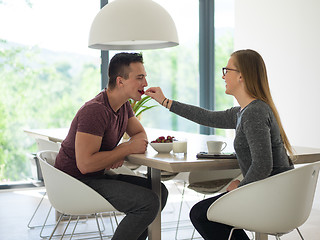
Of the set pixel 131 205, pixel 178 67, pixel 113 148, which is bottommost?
pixel 131 205

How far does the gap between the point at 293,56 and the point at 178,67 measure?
211cm

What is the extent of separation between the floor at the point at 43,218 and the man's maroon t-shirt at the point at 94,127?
1233 millimetres

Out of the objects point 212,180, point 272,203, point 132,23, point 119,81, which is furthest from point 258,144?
point 132,23

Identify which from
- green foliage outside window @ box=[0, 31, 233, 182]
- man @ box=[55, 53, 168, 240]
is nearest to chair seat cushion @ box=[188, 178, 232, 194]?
man @ box=[55, 53, 168, 240]

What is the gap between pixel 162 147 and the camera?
2.47m

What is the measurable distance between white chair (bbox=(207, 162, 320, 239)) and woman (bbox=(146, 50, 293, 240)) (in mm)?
79

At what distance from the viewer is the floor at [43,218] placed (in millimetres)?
3703

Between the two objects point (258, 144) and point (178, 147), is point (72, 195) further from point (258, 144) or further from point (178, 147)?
point (258, 144)

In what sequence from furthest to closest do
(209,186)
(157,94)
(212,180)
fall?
(212,180)
(209,186)
(157,94)

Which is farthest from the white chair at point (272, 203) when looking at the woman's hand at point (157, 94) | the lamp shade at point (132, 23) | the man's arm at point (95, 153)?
the lamp shade at point (132, 23)

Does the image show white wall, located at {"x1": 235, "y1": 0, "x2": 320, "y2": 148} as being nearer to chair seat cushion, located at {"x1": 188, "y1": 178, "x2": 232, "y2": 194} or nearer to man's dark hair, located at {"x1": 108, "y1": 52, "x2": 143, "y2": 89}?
chair seat cushion, located at {"x1": 188, "y1": 178, "x2": 232, "y2": 194}

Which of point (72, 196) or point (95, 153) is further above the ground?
point (95, 153)

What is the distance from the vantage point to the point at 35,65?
5766 mm

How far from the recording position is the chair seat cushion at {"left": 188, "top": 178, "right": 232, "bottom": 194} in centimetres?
302
